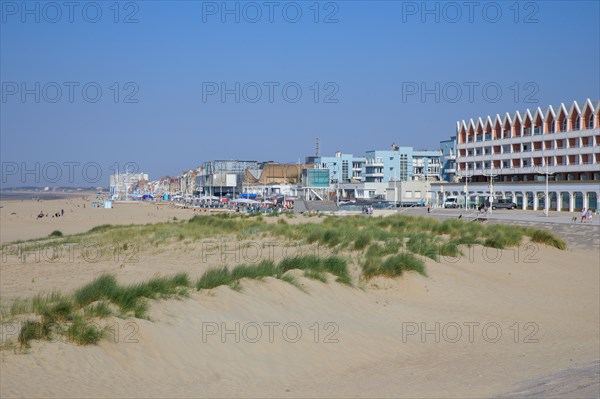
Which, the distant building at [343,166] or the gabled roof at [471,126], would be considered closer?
the gabled roof at [471,126]

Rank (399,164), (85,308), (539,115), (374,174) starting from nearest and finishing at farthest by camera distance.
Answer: (85,308) < (539,115) < (374,174) < (399,164)

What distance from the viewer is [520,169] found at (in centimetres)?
7125

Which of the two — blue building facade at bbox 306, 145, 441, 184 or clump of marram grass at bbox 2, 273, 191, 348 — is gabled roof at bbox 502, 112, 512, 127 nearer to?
blue building facade at bbox 306, 145, 441, 184

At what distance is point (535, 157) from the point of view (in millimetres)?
69500

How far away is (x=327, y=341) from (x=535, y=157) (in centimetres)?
6370

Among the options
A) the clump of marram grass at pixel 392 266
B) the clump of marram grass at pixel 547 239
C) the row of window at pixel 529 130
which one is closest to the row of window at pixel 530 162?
the row of window at pixel 529 130

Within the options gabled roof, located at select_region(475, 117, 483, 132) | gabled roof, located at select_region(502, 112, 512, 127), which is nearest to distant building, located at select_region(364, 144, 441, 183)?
gabled roof, located at select_region(475, 117, 483, 132)

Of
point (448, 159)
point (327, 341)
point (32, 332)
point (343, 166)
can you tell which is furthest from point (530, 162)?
point (32, 332)

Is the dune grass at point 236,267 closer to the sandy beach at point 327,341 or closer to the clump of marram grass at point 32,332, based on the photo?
the clump of marram grass at point 32,332

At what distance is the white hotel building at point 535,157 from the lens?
60.4m

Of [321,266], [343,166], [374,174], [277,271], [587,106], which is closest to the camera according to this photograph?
[277,271]

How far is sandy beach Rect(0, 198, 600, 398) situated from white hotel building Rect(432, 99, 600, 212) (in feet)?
144

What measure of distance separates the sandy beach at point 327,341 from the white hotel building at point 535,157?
1731 inches

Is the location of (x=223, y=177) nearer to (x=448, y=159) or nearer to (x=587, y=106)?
(x=448, y=159)
